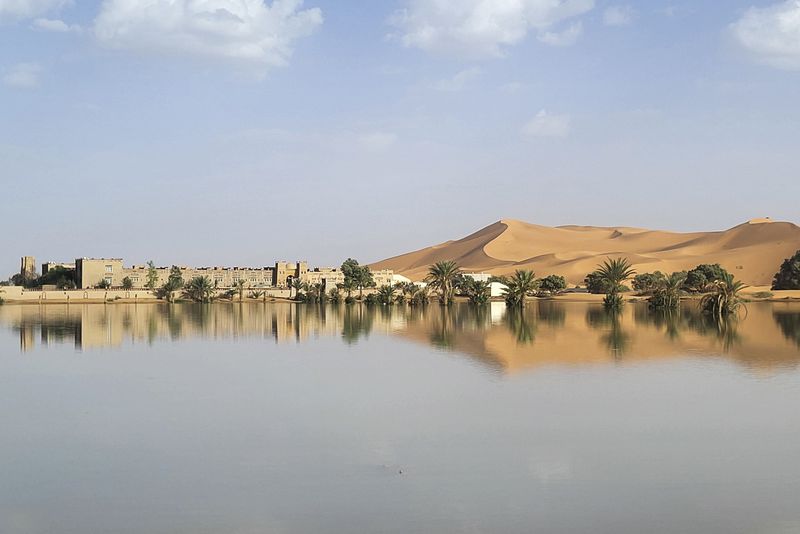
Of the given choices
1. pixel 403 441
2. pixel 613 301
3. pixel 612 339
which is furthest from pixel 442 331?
pixel 613 301

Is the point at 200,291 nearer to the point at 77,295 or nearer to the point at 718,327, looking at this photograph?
the point at 77,295

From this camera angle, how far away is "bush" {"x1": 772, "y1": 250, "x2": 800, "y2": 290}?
3300 inches

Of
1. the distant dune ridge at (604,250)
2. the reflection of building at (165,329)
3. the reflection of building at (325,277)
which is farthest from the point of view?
the distant dune ridge at (604,250)

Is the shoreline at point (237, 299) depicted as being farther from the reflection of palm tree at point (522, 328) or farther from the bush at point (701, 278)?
the reflection of palm tree at point (522, 328)

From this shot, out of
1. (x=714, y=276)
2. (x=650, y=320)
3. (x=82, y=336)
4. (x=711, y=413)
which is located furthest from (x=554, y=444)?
(x=714, y=276)

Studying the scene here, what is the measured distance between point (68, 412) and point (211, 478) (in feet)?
22.7

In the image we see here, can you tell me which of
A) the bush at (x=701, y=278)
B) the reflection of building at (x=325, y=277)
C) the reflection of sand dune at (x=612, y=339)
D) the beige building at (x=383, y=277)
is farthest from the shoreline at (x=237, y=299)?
the reflection of sand dune at (x=612, y=339)

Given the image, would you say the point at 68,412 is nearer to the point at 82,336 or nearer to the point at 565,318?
→ the point at 82,336

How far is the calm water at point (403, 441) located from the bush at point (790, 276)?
61584mm

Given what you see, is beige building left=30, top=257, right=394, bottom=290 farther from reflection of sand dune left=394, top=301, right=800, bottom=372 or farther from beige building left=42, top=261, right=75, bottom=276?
reflection of sand dune left=394, top=301, right=800, bottom=372

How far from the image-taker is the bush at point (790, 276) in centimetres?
8381

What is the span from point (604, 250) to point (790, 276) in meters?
67.4

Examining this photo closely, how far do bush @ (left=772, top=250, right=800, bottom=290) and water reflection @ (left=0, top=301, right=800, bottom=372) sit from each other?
34.5 metres

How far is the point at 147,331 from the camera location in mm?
40250
